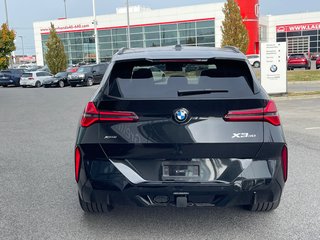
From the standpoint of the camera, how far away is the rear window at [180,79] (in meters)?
3.24

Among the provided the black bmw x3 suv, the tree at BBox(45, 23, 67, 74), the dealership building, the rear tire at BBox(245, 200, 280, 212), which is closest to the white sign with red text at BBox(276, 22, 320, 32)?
the dealership building

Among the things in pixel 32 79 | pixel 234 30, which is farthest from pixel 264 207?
pixel 32 79

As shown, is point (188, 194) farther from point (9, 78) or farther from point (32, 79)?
point (9, 78)

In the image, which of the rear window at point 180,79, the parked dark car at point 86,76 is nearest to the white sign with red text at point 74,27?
the parked dark car at point 86,76

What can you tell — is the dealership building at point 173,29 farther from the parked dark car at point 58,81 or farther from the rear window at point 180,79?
the rear window at point 180,79

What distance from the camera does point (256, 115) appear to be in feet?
10.5

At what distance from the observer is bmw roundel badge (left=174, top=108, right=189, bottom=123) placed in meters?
3.14

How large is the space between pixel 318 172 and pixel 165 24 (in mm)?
52939

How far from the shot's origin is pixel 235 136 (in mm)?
3166

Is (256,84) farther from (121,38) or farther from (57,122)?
(121,38)

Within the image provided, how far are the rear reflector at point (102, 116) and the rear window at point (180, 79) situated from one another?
167 mm

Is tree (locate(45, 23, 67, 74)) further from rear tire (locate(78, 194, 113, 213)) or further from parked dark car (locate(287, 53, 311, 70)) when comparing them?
rear tire (locate(78, 194, 113, 213))

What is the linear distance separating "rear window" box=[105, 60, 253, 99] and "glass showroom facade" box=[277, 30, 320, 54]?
2487 inches

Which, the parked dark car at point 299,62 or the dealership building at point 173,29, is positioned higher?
the dealership building at point 173,29
